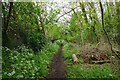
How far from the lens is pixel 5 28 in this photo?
535 centimetres

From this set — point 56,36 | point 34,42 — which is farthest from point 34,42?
point 56,36

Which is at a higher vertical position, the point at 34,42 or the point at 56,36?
the point at 56,36

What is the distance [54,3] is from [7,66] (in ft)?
18.3

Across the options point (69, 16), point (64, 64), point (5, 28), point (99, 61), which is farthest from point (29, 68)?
point (69, 16)

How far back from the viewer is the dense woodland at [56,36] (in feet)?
14.4

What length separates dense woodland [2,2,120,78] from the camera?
438 cm

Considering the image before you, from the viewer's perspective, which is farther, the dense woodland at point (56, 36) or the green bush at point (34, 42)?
the green bush at point (34, 42)

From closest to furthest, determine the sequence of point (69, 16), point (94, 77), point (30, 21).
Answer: point (94, 77) < point (30, 21) < point (69, 16)

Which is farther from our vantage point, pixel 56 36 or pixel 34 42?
pixel 56 36

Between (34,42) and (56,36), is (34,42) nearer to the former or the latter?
(34,42)

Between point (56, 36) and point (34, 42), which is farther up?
point (56, 36)

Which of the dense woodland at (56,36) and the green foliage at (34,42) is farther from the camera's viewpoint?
the green foliage at (34,42)

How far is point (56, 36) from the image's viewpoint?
37.6 feet

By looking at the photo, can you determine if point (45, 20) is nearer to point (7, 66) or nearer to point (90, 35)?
point (90, 35)
